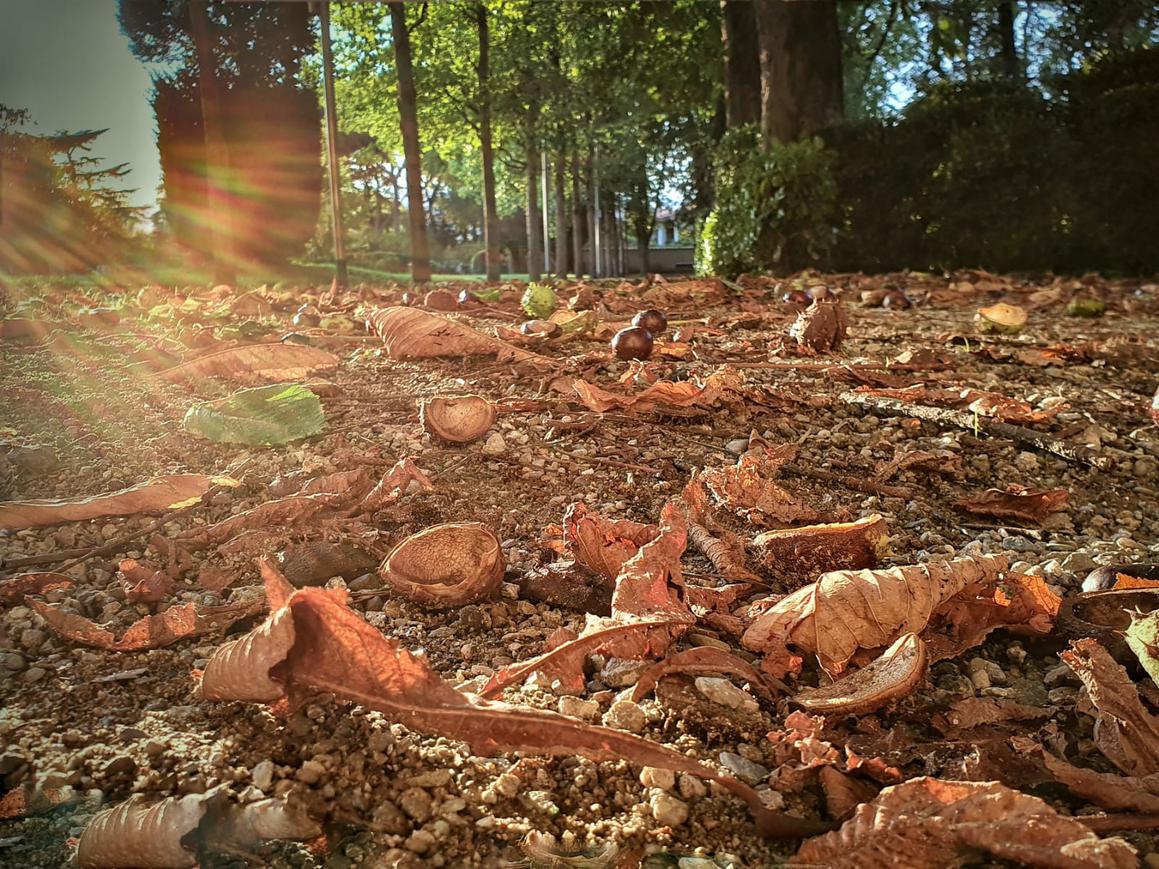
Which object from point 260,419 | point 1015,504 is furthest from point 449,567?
point 1015,504

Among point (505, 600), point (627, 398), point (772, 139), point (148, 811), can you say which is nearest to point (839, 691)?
point (505, 600)

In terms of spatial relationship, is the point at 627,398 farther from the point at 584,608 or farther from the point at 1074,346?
the point at 1074,346

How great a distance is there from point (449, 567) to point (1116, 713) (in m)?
1.05

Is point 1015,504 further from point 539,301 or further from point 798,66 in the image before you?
point 798,66

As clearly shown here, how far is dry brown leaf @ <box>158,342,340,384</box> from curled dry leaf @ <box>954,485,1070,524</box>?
2.29m

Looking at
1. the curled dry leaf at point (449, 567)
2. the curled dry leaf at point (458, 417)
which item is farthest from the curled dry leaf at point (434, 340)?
the curled dry leaf at point (449, 567)

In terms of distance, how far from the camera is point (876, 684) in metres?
1.21

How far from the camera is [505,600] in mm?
1575

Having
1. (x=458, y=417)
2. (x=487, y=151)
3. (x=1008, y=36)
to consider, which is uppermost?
(x=1008, y=36)

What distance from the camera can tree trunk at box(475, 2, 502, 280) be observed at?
48.9 feet

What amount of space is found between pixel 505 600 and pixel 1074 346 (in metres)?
3.63

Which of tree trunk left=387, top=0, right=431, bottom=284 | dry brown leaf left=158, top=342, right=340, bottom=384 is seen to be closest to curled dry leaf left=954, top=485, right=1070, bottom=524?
dry brown leaf left=158, top=342, right=340, bottom=384

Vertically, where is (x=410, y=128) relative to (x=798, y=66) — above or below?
below

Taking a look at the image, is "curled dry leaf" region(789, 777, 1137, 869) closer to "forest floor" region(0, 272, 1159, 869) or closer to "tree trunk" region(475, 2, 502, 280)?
"forest floor" region(0, 272, 1159, 869)
